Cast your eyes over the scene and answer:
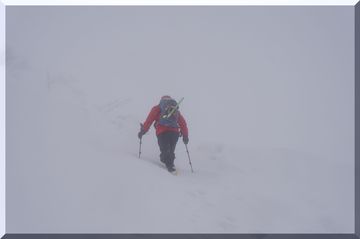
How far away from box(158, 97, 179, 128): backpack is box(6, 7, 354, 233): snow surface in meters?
1.02

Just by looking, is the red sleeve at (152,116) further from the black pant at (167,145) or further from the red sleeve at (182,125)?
the red sleeve at (182,125)

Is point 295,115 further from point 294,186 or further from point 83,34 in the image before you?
point 83,34

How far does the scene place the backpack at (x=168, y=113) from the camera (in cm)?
953

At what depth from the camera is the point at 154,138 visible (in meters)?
13.1

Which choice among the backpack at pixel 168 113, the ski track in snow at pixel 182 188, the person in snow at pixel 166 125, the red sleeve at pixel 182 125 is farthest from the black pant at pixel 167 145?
the ski track in snow at pixel 182 188

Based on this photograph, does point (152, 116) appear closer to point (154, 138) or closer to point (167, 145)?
point (167, 145)

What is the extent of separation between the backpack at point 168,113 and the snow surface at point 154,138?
1.02 m

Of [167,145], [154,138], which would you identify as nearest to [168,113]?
[167,145]

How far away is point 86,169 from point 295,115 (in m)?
19.8

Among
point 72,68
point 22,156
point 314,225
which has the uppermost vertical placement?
point 72,68

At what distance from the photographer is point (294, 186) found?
9.17 meters

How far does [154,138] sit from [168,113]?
3627mm

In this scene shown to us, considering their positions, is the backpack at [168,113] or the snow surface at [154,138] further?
the backpack at [168,113]

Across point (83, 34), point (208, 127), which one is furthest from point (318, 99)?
point (83, 34)
